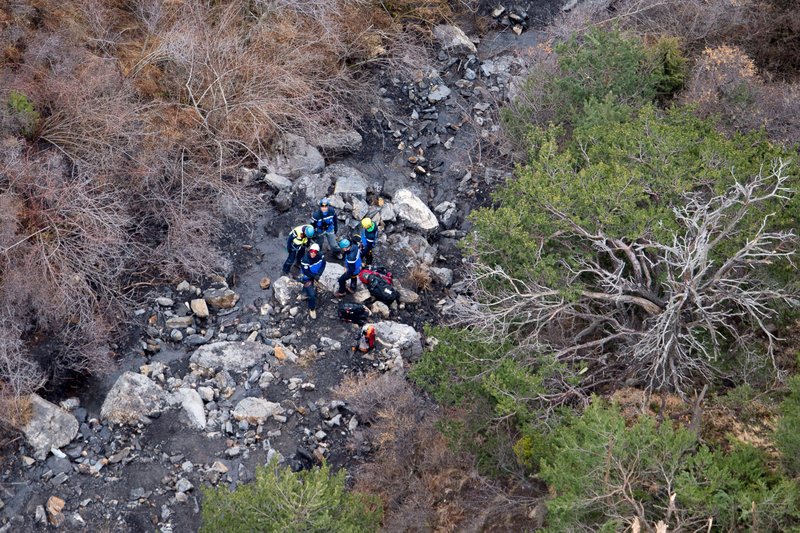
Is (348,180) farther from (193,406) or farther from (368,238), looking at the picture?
(193,406)

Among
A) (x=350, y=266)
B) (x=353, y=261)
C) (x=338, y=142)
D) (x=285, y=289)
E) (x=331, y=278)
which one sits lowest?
(x=331, y=278)

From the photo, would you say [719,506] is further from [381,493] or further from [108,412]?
[108,412]

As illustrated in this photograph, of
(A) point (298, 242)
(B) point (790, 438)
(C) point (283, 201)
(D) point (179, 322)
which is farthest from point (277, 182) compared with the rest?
(B) point (790, 438)

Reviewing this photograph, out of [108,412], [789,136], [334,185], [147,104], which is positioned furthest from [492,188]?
[108,412]

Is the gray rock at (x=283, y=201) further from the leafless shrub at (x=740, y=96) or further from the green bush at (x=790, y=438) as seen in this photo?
the green bush at (x=790, y=438)

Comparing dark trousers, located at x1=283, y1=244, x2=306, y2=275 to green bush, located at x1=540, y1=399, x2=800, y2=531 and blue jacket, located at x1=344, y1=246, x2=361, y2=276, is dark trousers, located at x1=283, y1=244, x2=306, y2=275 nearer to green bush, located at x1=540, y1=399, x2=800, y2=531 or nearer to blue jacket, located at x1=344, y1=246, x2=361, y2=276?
blue jacket, located at x1=344, y1=246, x2=361, y2=276

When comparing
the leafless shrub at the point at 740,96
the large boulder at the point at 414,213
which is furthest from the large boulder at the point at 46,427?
the leafless shrub at the point at 740,96
